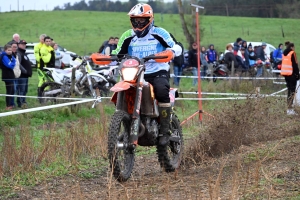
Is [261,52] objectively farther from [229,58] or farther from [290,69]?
[290,69]

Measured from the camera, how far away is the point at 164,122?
7262 mm

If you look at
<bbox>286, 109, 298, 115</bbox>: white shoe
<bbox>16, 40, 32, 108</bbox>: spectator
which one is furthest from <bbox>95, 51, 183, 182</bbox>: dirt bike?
<bbox>16, 40, 32, 108</bbox>: spectator

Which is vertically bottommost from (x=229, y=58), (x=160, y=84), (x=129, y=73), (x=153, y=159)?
(x=153, y=159)

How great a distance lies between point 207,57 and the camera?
24.8 metres

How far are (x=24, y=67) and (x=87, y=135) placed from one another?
6556 millimetres

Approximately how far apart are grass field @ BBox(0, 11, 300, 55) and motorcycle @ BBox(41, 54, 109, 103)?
66.9 feet

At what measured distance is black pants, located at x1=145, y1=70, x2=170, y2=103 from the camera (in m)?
7.05

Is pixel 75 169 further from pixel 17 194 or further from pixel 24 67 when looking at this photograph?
pixel 24 67

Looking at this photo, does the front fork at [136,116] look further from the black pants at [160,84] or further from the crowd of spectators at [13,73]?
the crowd of spectators at [13,73]

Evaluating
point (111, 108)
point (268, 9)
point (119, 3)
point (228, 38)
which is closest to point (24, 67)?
point (111, 108)

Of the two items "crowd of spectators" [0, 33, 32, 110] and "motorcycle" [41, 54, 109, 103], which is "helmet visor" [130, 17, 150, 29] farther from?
"motorcycle" [41, 54, 109, 103]

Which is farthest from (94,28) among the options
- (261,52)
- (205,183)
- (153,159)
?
(205,183)

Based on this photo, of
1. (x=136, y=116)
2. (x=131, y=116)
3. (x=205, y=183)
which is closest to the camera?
(x=205, y=183)

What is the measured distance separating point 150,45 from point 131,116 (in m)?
0.98
